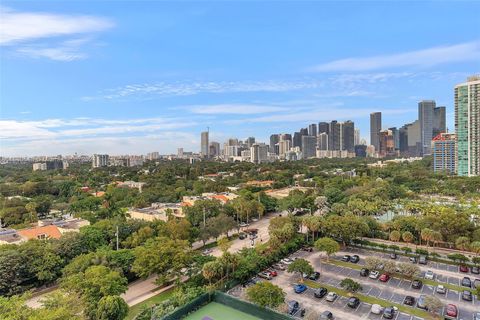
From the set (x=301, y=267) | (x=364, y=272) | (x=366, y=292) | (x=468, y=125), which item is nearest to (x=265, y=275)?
(x=301, y=267)

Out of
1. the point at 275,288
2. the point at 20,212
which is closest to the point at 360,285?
the point at 275,288

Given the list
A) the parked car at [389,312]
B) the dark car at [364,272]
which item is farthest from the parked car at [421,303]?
the dark car at [364,272]

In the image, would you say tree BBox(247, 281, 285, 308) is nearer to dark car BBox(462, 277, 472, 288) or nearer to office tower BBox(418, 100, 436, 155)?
dark car BBox(462, 277, 472, 288)

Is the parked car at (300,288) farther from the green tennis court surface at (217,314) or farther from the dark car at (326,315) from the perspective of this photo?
the green tennis court surface at (217,314)

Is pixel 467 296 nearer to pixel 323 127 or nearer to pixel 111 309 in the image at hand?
pixel 111 309

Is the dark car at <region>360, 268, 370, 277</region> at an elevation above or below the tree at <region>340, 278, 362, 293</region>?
below

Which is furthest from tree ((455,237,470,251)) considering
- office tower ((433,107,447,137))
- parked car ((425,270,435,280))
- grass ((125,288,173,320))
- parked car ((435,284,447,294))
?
office tower ((433,107,447,137))
